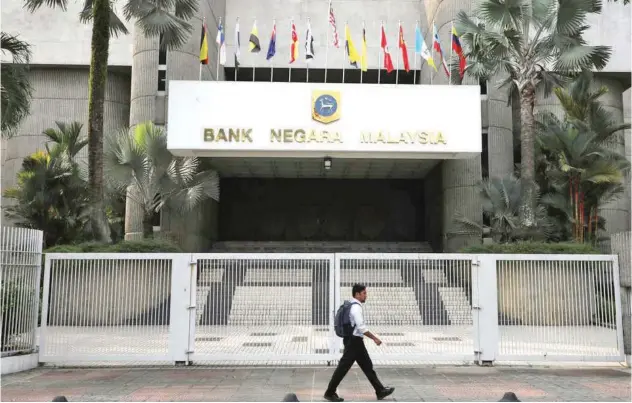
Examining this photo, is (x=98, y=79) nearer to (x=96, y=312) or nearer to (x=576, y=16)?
(x=96, y=312)

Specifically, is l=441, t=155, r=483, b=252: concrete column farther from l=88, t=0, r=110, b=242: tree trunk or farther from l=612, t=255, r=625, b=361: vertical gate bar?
l=88, t=0, r=110, b=242: tree trunk

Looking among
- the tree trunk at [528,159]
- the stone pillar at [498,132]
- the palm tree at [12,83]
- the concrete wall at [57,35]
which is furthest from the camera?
the concrete wall at [57,35]

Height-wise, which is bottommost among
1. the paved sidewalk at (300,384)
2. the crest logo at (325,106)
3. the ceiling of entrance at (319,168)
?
the paved sidewalk at (300,384)

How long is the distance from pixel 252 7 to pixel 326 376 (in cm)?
1988

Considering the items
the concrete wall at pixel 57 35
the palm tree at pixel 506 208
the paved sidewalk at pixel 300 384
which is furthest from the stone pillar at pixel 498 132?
the concrete wall at pixel 57 35

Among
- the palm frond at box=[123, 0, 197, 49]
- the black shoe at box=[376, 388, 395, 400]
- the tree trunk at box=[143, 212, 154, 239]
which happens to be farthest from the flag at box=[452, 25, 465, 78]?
the black shoe at box=[376, 388, 395, 400]

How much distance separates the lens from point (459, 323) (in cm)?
1023

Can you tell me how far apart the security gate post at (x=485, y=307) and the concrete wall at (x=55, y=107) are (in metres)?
19.1

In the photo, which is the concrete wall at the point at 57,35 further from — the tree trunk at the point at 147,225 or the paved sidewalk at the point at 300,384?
the paved sidewalk at the point at 300,384

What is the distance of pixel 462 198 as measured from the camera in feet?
68.4

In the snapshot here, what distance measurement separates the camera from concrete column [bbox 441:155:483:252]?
20609mm

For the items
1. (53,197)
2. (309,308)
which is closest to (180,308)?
(309,308)

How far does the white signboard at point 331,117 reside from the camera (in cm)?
1809

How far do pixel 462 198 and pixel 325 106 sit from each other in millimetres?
6314
